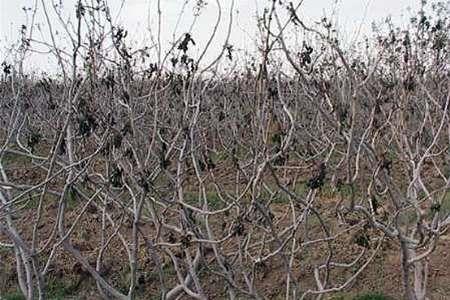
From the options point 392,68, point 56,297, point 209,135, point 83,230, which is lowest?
point 56,297

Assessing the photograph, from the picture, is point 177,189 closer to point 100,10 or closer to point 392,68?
point 100,10

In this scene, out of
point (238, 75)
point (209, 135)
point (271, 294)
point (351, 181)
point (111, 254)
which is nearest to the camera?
point (351, 181)

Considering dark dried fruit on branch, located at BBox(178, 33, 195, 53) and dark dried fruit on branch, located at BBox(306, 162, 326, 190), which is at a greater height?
dark dried fruit on branch, located at BBox(178, 33, 195, 53)

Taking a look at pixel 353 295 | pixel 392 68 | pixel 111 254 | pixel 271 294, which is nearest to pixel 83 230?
pixel 111 254

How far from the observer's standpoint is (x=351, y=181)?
2.23 meters

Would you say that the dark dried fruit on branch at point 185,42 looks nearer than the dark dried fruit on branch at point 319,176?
No

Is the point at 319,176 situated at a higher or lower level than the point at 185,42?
lower

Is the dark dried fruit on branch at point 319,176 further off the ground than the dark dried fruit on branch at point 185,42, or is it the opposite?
the dark dried fruit on branch at point 185,42

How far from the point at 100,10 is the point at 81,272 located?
4112 mm

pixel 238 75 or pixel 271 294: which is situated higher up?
pixel 238 75

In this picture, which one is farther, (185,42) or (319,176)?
(185,42)

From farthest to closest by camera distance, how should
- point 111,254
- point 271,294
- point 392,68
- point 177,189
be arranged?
point 111,254
point 271,294
point 392,68
point 177,189

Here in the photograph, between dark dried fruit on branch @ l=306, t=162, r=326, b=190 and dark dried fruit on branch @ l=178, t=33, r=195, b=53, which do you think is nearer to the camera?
dark dried fruit on branch @ l=306, t=162, r=326, b=190

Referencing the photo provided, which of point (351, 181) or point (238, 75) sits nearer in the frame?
point (351, 181)
